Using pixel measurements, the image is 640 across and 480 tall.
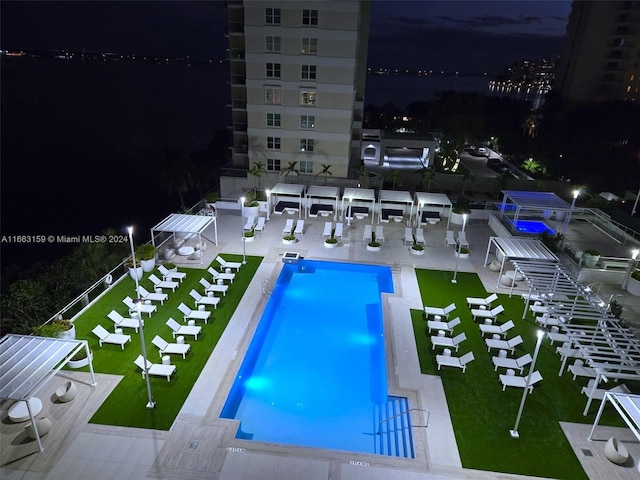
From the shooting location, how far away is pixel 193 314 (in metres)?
16.3

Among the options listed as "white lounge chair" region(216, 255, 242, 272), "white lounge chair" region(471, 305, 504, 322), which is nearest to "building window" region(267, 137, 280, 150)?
"white lounge chair" region(216, 255, 242, 272)

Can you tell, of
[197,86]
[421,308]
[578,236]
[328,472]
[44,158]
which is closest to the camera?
[328,472]

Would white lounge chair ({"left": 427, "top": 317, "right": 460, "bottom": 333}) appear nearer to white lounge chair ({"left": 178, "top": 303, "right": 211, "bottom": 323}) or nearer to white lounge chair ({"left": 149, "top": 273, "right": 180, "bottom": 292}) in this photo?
white lounge chair ({"left": 178, "top": 303, "right": 211, "bottom": 323})

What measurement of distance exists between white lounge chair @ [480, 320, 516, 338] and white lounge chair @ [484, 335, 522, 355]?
0.52 m

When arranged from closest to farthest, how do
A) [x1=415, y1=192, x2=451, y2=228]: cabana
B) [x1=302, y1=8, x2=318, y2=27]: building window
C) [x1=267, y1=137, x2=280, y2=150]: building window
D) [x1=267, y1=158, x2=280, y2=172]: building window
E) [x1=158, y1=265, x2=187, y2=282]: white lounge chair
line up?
[x1=158, y1=265, x2=187, y2=282]: white lounge chair, [x1=415, y1=192, x2=451, y2=228]: cabana, [x1=302, y1=8, x2=318, y2=27]: building window, [x1=267, y1=137, x2=280, y2=150]: building window, [x1=267, y1=158, x2=280, y2=172]: building window

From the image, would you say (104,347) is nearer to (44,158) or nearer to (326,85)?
(326,85)

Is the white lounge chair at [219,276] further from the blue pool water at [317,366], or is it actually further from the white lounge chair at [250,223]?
the white lounge chair at [250,223]

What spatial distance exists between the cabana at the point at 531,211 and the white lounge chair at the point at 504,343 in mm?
9899

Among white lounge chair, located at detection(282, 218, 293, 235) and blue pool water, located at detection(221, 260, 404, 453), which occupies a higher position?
white lounge chair, located at detection(282, 218, 293, 235)

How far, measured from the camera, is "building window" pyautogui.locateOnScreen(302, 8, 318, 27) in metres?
29.2

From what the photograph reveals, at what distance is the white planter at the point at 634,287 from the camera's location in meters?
19.4

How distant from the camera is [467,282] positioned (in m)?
20.4

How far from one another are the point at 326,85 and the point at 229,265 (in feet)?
56.8

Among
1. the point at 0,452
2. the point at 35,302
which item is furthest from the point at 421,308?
the point at 35,302
